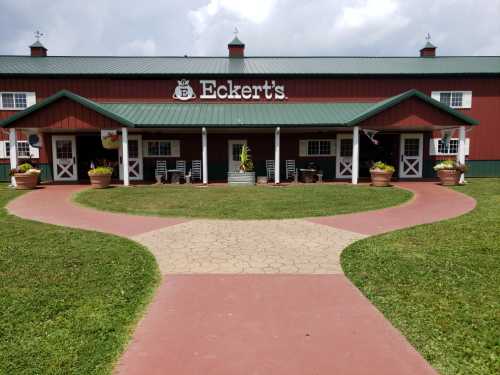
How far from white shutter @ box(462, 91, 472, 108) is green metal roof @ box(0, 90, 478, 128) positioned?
4.74 metres

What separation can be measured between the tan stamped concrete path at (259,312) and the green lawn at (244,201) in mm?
1958

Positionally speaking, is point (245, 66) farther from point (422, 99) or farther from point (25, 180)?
point (25, 180)

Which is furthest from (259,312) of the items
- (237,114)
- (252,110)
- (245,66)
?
(245,66)

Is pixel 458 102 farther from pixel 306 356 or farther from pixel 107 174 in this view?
pixel 306 356

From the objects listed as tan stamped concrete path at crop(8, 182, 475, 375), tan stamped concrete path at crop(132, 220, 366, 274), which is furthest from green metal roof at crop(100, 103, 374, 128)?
tan stamped concrete path at crop(8, 182, 475, 375)

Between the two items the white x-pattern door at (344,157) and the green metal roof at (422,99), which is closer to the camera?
the green metal roof at (422,99)

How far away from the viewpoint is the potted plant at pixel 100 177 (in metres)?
15.1

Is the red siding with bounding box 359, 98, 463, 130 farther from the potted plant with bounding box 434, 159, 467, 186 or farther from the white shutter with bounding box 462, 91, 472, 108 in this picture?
the white shutter with bounding box 462, 91, 472, 108

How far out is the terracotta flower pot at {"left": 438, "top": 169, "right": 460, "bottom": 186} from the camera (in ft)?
50.6

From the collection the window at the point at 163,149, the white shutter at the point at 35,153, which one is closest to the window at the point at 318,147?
the window at the point at 163,149

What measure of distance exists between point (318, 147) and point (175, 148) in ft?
26.8

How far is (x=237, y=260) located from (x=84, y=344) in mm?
2852

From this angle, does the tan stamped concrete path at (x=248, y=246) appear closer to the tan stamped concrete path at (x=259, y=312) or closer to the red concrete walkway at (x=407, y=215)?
the tan stamped concrete path at (x=259, y=312)

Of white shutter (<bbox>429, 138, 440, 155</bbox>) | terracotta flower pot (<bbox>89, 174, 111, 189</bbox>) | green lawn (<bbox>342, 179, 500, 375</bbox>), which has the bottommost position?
green lawn (<bbox>342, 179, 500, 375</bbox>)
